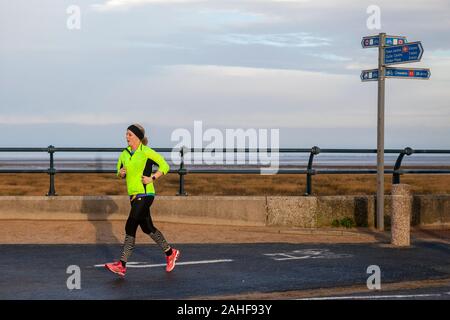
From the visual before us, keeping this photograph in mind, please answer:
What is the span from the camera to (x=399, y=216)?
14.0 meters

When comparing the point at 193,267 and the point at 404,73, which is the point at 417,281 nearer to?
the point at 193,267

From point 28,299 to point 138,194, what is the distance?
2281 mm

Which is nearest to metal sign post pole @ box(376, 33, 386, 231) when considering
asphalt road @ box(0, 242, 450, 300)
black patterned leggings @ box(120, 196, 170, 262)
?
asphalt road @ box(0, 242, 450, 300)

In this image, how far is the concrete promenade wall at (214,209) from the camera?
1628 centimetres

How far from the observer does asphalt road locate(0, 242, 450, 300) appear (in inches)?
390

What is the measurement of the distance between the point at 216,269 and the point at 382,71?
245 inches

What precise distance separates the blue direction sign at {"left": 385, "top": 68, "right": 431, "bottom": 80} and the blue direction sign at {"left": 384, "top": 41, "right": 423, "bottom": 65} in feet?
0.62

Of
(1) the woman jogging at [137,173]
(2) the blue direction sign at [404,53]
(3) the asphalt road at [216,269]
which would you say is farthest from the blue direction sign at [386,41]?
(1) the woman jogging at [137,173]

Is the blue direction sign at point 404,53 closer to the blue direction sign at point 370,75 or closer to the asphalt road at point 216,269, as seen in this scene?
the blue direction sign at point 370,75

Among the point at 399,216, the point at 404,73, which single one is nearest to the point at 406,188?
the point at 399,216

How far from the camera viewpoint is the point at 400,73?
15953 millimetres

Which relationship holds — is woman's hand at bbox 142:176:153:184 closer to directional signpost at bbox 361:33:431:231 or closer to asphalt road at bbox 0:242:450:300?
asphalt road at bbox 0:242:450:300

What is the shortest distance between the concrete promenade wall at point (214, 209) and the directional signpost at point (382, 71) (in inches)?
29.6
